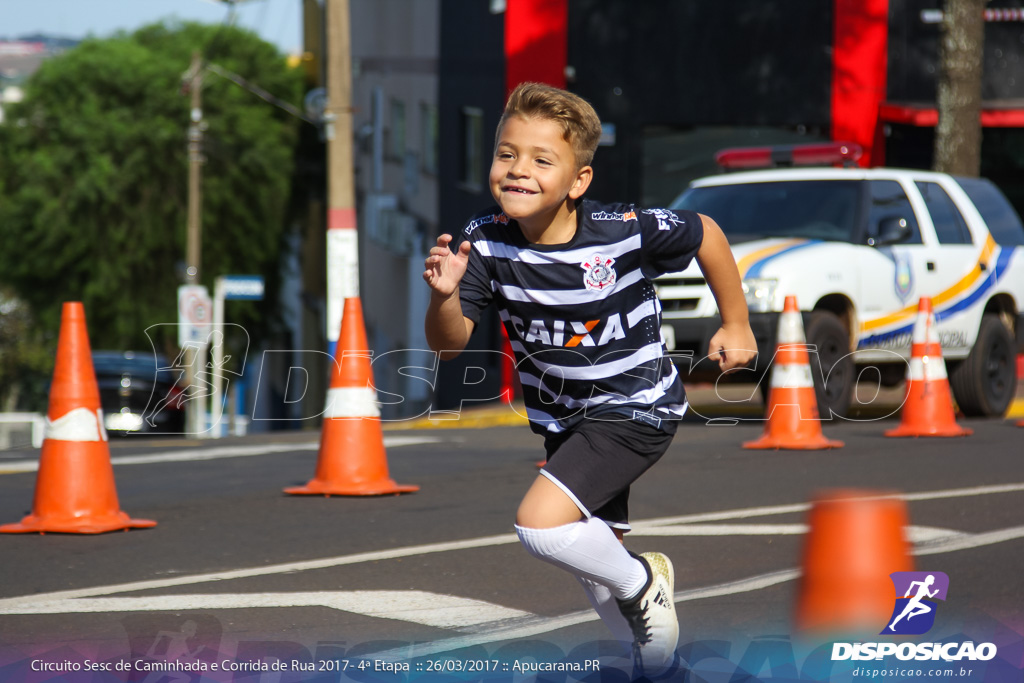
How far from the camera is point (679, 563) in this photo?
6.05m

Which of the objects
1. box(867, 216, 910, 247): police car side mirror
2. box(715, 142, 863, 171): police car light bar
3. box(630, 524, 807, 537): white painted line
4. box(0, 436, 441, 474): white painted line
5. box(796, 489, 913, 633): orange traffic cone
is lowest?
box(0, 436, 441, 474): white painted line

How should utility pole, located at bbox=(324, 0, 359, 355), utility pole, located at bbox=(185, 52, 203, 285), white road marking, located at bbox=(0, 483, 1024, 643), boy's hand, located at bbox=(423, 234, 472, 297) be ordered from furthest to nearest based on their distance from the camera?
utility pole, located at bbox=(185, 52, 203, 285) → utility pole, located at bbox=(324, 0, 359, 355) → white road marking, located at bbox=(0, 483, 1024, 643) → boy's hand, located at bbox=(423, 234, 472, 297)

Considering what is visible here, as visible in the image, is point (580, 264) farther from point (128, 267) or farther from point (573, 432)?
point (128, 267)

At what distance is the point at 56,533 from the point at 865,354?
7.07 m

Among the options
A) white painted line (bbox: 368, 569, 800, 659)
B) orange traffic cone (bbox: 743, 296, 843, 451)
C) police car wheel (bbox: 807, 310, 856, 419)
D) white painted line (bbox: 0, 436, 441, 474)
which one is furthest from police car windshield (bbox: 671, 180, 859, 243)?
white painted line (bbox: 368, 569, 800, 659)

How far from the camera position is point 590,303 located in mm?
3947

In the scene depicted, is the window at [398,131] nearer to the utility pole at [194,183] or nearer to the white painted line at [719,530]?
the utility pole at [194,183]

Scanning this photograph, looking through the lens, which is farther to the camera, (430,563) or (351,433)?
(351,433)

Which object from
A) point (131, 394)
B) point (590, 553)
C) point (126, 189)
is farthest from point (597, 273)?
point (126, 189)

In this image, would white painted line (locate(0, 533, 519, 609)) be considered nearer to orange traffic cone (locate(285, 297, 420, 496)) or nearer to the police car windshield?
orange traffic cone (locate(285, 297, 420, 496))

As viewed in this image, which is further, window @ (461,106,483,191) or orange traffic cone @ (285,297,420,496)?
window @ (461,106,483,191)

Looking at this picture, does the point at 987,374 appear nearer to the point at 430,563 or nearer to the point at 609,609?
the point at 430,563

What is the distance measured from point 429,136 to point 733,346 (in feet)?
83.5

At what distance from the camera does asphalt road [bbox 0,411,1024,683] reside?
457 cm
